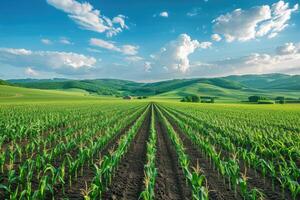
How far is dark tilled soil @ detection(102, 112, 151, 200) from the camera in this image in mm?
→ 6843

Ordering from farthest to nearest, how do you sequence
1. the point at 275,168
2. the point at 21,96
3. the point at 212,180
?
the point at 21,96 < the point at 275,168 < the point at 212,180

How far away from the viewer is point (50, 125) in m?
21.0

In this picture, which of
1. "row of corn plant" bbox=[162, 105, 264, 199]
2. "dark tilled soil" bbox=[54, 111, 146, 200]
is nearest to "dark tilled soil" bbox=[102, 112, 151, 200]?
"dark tilled soil" bbox=[54, 111, 146, 200]

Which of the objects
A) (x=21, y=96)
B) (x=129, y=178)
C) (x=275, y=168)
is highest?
(x=21, y=96)

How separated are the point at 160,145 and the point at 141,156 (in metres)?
2.80

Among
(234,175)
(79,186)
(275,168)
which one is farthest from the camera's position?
(275,168)

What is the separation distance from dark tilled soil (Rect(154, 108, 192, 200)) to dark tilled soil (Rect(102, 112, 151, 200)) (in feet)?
2.28

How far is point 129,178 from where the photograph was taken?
8219 mm

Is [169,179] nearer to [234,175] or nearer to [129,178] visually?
[129,178]

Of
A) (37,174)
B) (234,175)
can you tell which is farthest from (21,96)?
(234,175)

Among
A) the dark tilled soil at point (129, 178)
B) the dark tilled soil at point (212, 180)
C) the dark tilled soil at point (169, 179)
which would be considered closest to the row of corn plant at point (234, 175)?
the dark tilled soil at point (212, 180)

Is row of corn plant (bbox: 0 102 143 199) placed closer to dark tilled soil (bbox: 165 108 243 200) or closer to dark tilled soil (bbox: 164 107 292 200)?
dark tilled soil (bbox: 165 108 243 200)

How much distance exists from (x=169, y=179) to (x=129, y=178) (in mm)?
1547

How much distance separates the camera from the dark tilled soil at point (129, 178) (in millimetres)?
6843
